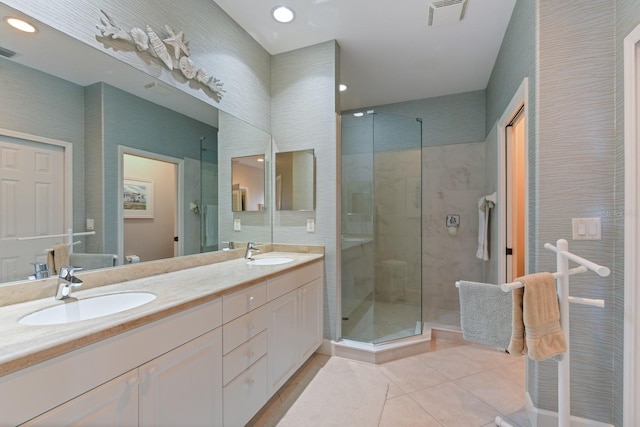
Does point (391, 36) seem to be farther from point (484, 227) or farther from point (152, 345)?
point (152, 345)

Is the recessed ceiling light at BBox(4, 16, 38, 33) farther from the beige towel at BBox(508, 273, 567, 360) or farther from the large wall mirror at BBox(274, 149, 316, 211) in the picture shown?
the beige towel at BBox(508, 273, 567, 360)

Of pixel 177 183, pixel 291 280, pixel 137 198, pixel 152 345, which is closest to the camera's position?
pixel 152 345

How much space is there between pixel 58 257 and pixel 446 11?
9.22ft

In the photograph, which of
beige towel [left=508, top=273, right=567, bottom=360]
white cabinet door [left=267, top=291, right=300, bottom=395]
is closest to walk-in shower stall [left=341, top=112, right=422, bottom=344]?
white cabinet door [left=267, top=291, right=300, bottom=395]

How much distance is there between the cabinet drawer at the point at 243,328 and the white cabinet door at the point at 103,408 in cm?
43

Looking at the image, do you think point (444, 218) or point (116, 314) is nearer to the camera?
point (116, 314)

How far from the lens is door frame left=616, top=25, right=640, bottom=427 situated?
49.8 inches

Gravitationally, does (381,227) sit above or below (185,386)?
above

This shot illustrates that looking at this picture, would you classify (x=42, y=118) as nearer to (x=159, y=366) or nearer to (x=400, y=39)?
(x=159, y=366)

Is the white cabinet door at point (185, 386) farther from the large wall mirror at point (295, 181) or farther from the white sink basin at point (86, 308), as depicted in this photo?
the large wall mirror at point (295, 181)

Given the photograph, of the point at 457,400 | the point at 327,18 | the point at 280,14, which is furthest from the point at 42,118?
the point at 457,400

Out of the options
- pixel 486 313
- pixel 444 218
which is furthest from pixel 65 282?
pixel 444 218

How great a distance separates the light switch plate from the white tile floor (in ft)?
3.77

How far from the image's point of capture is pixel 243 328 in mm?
1437
